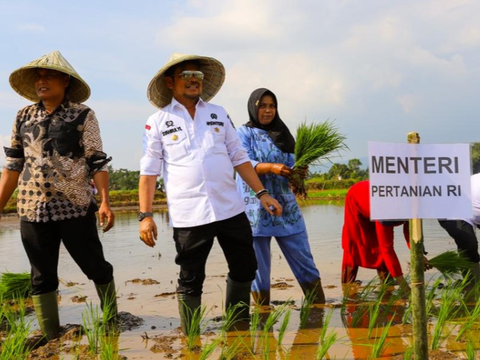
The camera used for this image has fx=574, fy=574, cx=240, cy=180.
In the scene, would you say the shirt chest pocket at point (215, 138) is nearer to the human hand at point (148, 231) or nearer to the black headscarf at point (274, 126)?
the human hand at point (148, 231)

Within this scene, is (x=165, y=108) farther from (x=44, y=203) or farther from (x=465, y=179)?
(x=465, y=179)

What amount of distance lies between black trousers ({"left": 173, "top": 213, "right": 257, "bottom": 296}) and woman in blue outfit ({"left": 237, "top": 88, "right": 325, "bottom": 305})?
2.34ft

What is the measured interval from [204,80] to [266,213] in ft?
3.36

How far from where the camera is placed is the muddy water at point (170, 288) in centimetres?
321

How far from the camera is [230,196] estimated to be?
3.29m

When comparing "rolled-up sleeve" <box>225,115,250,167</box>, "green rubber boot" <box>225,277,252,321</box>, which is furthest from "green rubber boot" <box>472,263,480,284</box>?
"rolled-up sleeve" <box>225,115,250,167</box>

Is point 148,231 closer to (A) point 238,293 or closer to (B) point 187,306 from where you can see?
(B) point 187,306

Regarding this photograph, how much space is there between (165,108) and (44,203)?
0.90 metres

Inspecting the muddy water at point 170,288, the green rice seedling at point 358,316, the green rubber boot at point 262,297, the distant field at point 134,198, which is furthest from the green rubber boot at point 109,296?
the distant field at point 134,198

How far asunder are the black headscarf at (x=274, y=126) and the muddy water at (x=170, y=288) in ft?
3.66

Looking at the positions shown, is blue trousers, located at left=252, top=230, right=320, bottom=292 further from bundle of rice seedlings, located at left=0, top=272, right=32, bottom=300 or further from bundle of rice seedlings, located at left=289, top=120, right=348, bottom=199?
bundle of rice seedlings, located at left=0, top=272, right=32, bottom=300

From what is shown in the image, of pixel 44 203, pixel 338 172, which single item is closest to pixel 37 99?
pixel 44 203

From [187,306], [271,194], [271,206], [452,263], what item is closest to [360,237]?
[452,263]

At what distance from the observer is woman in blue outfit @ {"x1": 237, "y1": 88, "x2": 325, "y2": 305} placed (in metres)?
4.05
